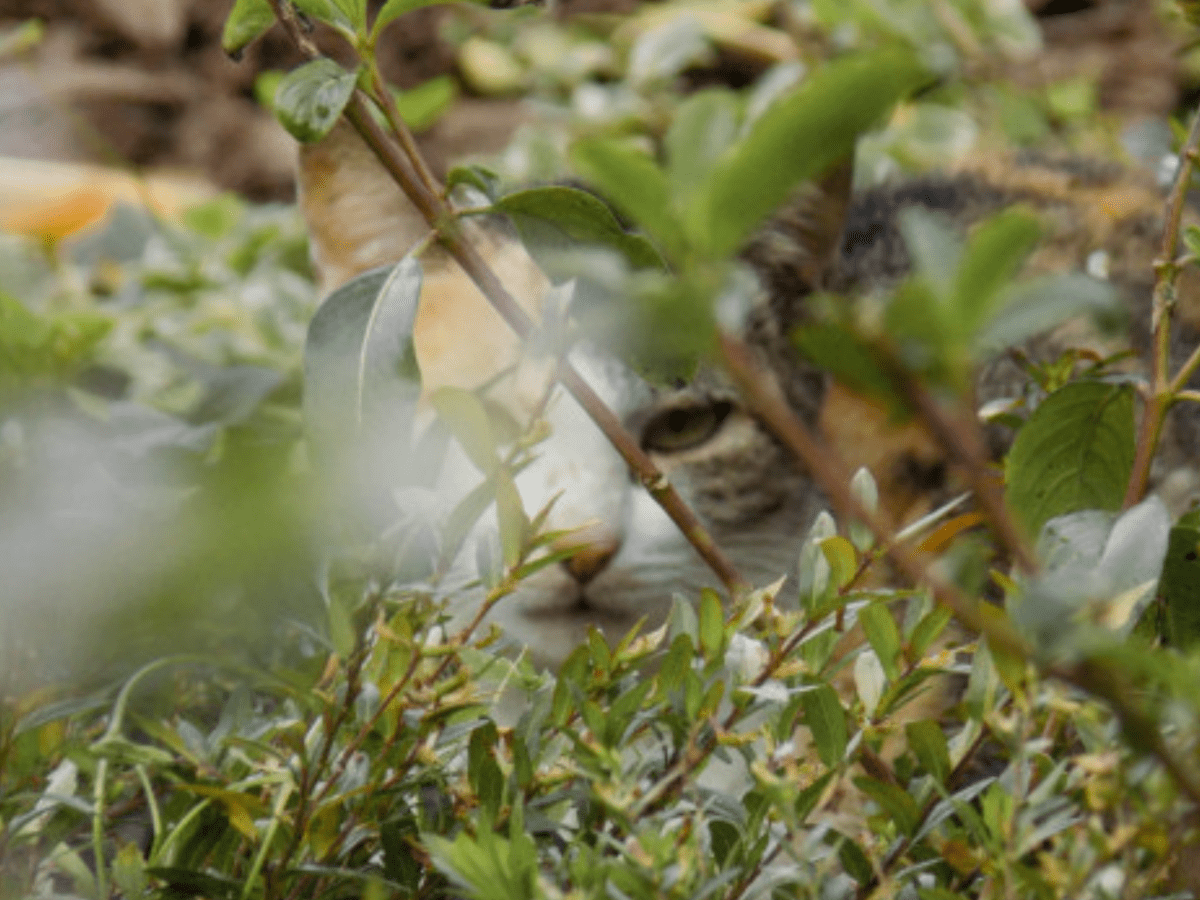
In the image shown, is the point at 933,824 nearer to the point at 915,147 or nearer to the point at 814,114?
the point at 814,114

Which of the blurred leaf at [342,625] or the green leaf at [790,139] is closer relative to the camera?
the green leaf at [790,139]

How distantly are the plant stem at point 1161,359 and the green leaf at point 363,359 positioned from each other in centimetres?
40

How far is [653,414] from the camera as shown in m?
1.79

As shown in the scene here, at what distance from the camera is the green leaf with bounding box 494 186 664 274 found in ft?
2.46

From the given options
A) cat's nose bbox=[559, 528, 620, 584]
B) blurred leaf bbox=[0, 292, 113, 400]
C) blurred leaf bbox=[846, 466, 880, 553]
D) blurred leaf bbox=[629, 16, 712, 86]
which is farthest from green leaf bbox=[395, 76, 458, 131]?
blurred leaf bbox=[846, 466, 880, 553]

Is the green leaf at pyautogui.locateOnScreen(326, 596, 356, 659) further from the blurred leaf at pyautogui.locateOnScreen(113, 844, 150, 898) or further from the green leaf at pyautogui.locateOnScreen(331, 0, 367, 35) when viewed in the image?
the green leaf at pyautogui.locateOnScreen(331, 0, 367, 35)

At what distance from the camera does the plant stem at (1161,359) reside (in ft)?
2.60

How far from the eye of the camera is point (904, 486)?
183 centimetres

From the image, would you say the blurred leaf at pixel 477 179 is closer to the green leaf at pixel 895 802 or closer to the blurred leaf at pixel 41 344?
the green leaf at pixel 895 802

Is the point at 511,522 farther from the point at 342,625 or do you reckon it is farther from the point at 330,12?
the point at 330,12

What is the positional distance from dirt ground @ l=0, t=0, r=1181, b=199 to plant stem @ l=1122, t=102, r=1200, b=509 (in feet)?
11.2

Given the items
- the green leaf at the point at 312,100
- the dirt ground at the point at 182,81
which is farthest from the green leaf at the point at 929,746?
the dirt ground at the point at 182,81

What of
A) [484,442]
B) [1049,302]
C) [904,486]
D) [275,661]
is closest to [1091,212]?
[904,486]

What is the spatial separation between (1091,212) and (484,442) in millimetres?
1748
